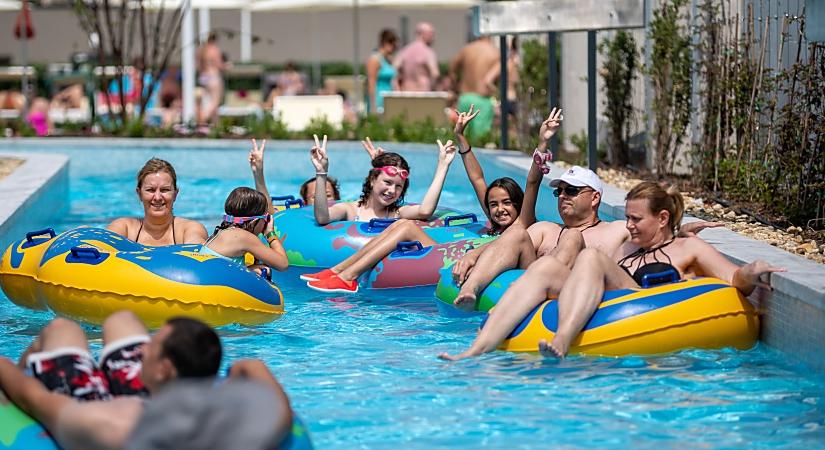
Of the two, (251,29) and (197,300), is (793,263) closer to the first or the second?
(197,300)

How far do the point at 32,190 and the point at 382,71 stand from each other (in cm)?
891

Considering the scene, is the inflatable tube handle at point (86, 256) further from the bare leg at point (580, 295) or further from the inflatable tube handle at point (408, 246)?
the bare leg at point (580, 295)

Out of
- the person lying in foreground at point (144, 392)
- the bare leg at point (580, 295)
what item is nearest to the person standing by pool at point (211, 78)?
Answer: the bare leg at point (580, 295)

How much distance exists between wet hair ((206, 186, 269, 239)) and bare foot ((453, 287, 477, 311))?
130 centimetres

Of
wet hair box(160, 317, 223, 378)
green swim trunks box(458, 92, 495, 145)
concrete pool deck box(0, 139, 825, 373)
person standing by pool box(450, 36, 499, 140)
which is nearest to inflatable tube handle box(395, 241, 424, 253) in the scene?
concrete pool deck box(0, 139, 825, 373)

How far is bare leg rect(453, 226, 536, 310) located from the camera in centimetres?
618

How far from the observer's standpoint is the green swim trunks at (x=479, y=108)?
14.8m

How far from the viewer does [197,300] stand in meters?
6.07

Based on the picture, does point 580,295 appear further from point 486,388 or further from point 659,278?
point 486,388

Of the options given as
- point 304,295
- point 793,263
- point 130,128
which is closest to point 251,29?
point 130,128

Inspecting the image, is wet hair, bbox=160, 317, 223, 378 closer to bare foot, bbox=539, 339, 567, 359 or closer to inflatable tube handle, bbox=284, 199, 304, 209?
bare foot, bbox=539, 339, 567, 359

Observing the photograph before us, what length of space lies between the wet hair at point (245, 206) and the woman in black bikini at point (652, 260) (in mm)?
1978

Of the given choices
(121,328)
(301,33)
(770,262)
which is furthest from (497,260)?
(301,33)

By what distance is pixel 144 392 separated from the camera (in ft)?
12.6
